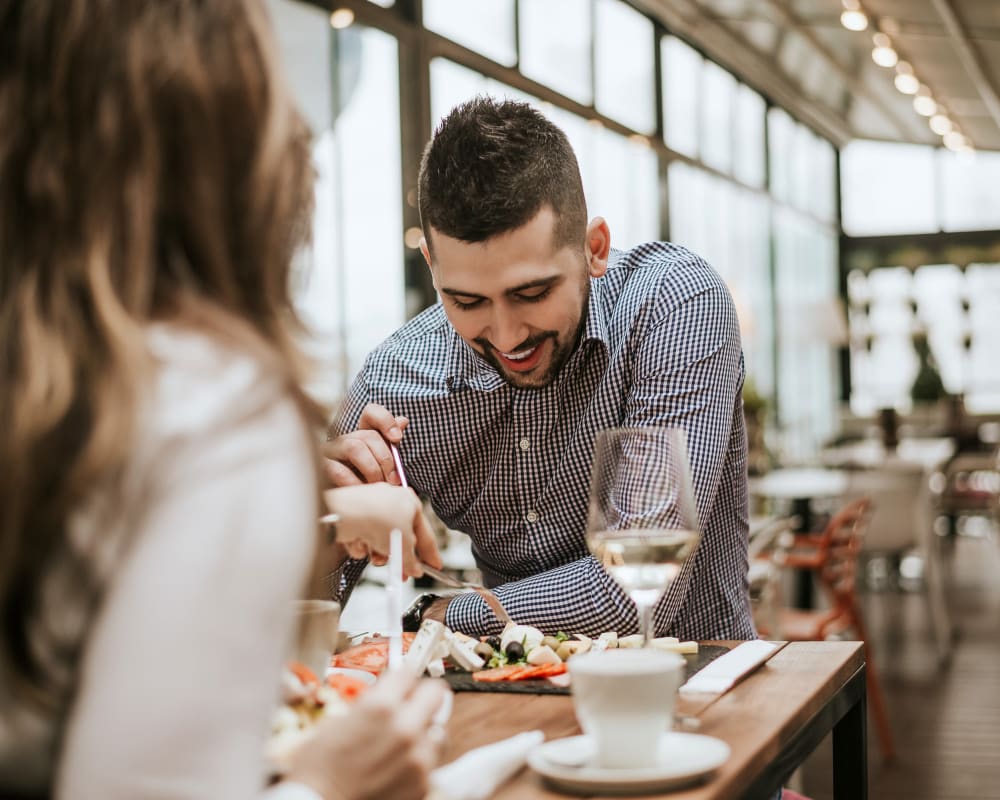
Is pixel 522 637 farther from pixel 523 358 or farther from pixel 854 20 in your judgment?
pixel 854 20

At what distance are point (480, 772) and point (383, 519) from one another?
0.36 meters

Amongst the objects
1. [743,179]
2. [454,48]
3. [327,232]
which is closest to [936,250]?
[743,179]

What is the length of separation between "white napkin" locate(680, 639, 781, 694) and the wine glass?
0.56ft

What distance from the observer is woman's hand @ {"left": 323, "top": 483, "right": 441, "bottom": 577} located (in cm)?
122

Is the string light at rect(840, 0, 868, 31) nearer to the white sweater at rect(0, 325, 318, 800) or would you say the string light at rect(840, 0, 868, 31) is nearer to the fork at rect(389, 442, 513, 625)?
the fork at rect(389, 442, 513, 625)

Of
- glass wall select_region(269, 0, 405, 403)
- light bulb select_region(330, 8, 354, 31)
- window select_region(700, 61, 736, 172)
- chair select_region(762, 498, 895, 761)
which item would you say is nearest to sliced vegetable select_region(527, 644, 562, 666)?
chair select_region(762, 498, 895, 761)

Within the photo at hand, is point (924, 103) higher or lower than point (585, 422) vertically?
higher

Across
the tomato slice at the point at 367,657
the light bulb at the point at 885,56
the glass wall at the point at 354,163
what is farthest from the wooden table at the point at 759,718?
the light bulb at the point at 885,56

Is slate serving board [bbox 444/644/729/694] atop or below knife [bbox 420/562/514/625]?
below

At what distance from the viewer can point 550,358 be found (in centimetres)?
180

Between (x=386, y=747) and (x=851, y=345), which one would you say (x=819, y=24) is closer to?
(x=851, y=345)

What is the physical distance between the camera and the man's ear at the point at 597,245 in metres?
1.84

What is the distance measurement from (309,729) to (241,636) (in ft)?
1.11

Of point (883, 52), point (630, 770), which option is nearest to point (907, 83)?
point (883, 52)
